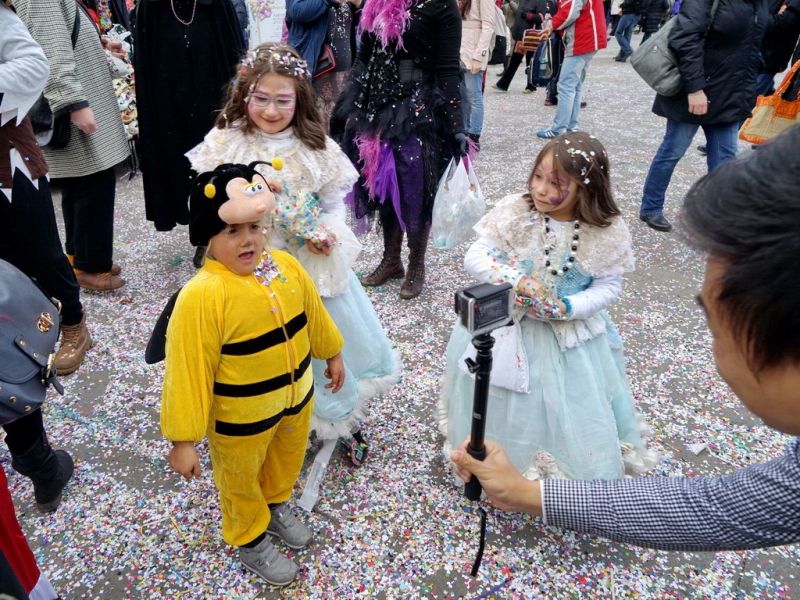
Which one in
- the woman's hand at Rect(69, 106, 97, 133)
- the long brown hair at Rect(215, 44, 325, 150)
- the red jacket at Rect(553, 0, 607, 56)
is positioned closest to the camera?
the long brown hair at Rect(215, 44, 325, 150)

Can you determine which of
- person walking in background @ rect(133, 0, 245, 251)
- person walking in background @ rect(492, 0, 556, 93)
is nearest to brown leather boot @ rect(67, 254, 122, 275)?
person walking in background @ rect(133, 0, 245, 251)

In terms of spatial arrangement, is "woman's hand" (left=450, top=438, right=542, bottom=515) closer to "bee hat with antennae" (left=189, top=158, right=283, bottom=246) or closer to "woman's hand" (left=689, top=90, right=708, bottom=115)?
"bee hat with antennae" (left=189, top=158, right=283, bottom=246)

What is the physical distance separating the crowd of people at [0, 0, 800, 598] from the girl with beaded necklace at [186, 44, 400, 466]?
10mm

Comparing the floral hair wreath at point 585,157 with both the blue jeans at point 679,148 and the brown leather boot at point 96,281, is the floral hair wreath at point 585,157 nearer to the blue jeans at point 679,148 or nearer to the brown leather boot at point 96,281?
the blue jeans at point 679,148

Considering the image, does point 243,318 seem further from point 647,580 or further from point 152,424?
point 647,580

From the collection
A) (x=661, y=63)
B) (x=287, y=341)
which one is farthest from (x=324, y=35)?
(x=287, y=341)

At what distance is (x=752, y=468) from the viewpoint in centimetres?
103

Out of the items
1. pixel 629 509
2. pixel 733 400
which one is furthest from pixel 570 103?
pixel 629 509

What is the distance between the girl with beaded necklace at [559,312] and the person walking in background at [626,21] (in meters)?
11.4

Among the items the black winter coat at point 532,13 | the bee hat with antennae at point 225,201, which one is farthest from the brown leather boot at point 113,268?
the black winter coat at point 532,13

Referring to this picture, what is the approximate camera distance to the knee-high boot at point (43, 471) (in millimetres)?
1984

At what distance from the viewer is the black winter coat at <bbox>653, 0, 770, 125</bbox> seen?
3.66 meters

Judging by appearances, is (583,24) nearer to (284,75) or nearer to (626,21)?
(284,75)

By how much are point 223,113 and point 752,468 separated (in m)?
2.14
